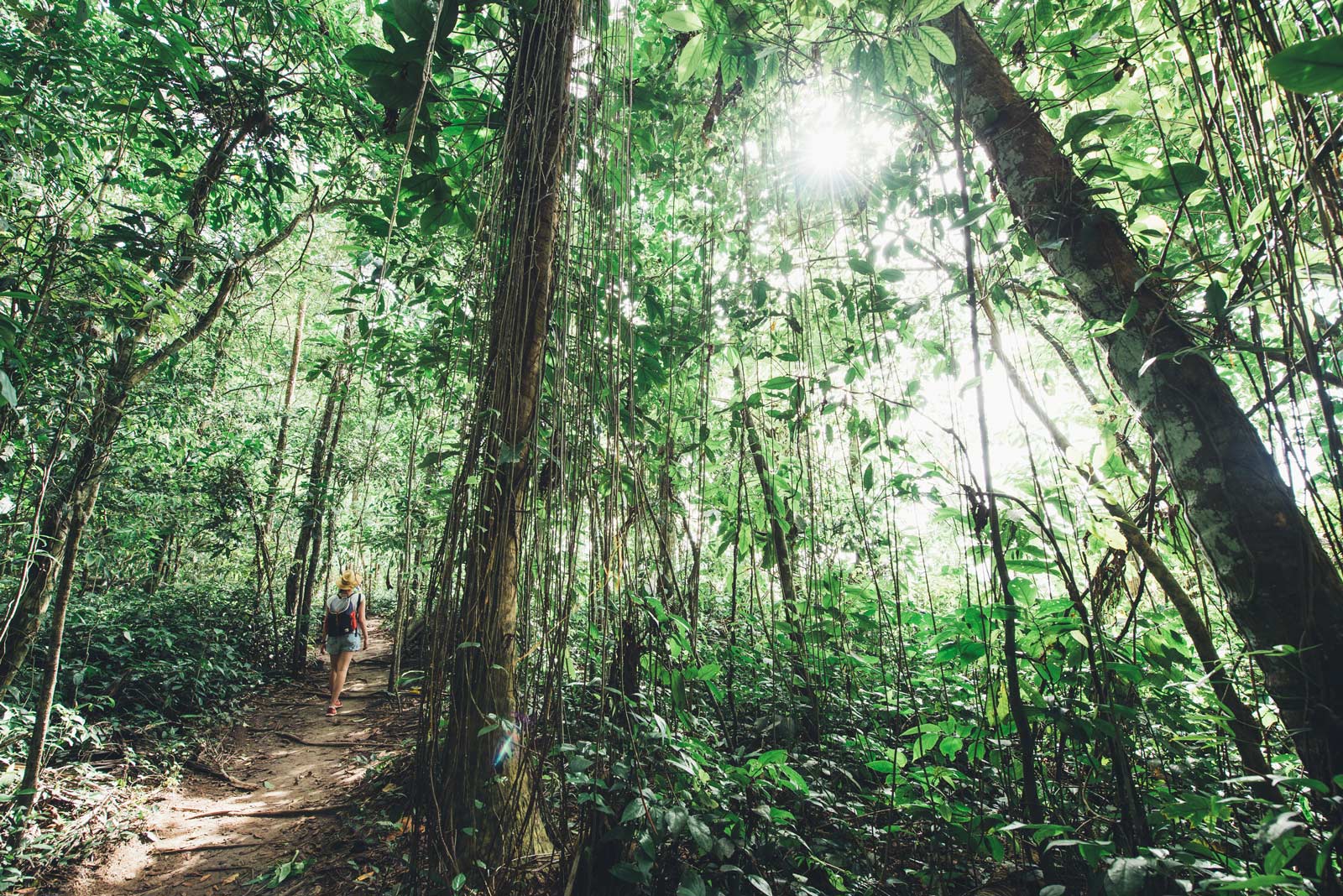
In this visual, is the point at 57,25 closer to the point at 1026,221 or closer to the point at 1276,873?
the point at 1026,221

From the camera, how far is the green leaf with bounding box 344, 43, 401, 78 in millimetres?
1256

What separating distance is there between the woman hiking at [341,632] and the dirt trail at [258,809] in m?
0.23

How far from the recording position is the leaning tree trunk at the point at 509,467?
1.12 meters

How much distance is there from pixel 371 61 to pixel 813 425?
1.45 m

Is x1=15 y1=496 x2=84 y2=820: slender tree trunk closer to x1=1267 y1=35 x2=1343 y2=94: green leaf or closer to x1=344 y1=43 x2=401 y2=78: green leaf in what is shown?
x1=344 y1=43 x2=401 y2=78: green leaf

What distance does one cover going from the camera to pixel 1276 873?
594 mm

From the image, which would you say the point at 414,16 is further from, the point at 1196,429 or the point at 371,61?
the point at 1196,429

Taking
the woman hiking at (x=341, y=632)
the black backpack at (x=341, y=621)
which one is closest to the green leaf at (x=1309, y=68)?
the woman hiking at (x=341, y=632)

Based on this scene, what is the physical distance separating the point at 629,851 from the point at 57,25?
3.04 metres

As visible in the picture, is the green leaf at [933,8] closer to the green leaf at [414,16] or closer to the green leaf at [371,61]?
the green leaf at [414,16]

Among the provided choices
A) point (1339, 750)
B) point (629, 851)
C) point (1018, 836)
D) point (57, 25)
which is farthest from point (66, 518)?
point (1339, 750)

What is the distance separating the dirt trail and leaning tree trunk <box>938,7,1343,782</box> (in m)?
1.85

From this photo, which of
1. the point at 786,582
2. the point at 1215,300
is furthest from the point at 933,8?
the point at 786,582

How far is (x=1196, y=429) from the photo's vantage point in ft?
3.53
